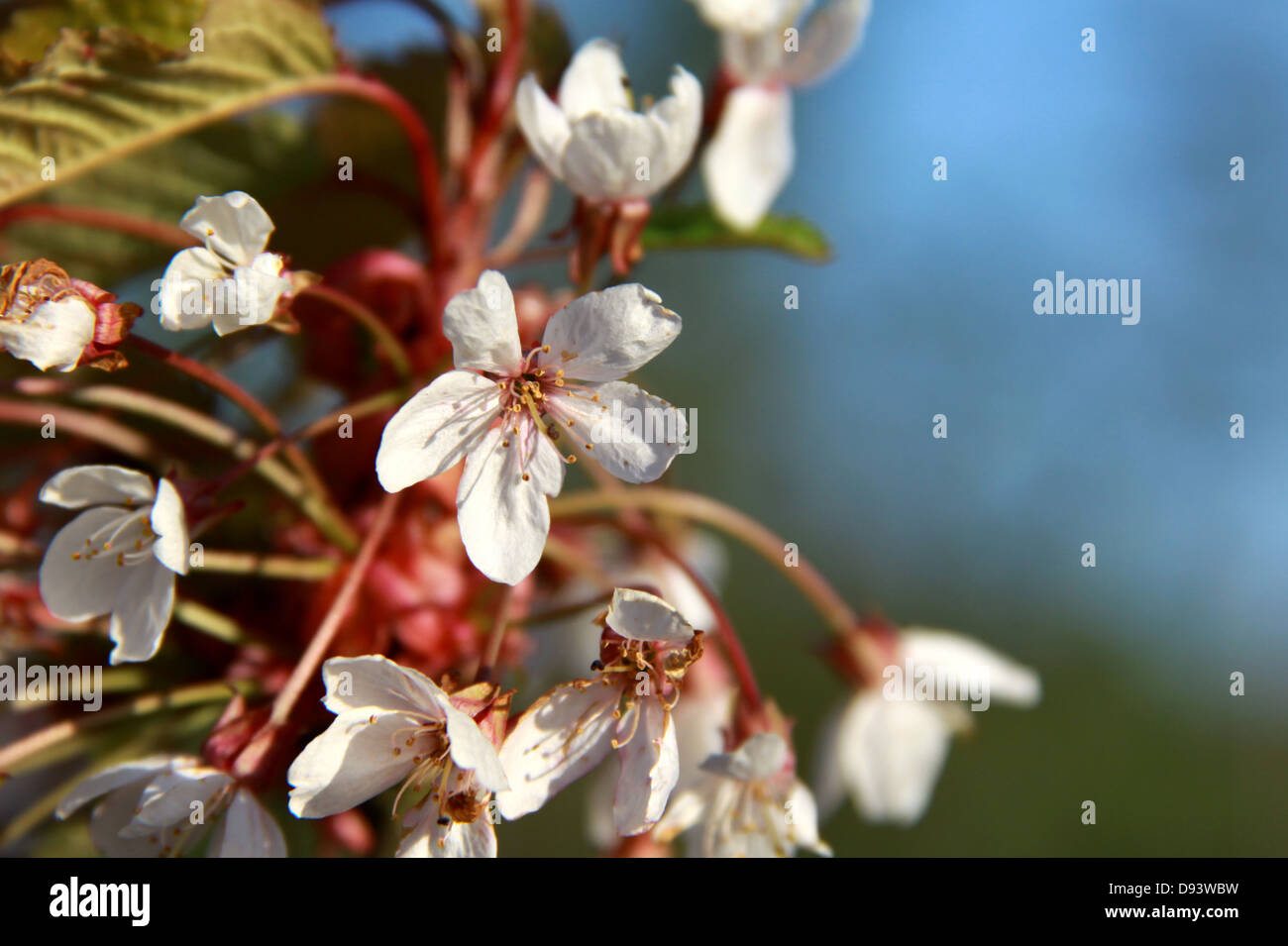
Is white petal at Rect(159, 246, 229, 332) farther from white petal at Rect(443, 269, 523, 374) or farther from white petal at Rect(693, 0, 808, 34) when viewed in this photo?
white petal at Rect(693, 0, 808, 34)

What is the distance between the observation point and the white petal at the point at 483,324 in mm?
751

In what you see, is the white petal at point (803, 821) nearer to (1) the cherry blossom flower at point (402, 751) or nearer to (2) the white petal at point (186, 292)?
(1) the cherry blossom flower at point (402, 751)

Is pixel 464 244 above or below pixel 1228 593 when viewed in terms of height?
above

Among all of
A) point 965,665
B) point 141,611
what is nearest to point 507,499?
point 141,611

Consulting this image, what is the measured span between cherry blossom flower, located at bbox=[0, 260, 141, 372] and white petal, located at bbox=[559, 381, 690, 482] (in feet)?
1.17

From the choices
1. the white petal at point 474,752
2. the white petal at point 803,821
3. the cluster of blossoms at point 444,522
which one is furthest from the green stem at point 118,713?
the white petal at point 803,821

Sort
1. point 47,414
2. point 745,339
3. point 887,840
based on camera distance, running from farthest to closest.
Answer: point 745,339, point 887,840, point 47,414

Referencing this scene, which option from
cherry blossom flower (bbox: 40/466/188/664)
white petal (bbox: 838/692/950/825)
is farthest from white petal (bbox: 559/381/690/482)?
white petal (bbox: 838/692/950/825)

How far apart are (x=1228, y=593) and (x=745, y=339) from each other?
2.96m

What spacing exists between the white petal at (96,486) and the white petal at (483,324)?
0.26 metres

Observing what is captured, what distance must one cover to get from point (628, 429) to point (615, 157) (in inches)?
9.9

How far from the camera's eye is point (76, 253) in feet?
3.77

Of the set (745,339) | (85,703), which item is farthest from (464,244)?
(745,339)
